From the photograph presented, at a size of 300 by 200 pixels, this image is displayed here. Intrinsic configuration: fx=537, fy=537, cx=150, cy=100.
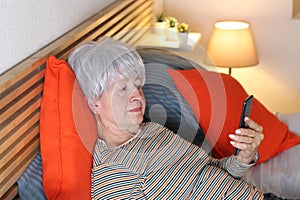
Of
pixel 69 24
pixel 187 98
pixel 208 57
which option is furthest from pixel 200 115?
pixel 208 57

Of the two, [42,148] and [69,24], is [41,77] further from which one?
[69,24]

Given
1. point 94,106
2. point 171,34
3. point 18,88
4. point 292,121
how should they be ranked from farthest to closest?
point 171,34 → point 292,121 → point 94,106 → point 18,88

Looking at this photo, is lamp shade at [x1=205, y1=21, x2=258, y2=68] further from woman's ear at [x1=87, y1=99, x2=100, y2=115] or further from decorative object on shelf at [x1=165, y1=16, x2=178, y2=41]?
woman's ear at [x1=87, y1=99, x2=100, y2=115]

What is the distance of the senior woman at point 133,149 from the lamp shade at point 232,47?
1.20 metres

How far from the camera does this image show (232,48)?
2695mm

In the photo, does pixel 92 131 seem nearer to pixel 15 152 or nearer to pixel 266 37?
pixel 15 152

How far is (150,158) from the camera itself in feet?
4.99

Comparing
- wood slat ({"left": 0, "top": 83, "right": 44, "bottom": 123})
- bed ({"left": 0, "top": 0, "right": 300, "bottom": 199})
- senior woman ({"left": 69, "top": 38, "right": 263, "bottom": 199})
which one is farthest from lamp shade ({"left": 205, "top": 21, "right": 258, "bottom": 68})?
wood slat ({"left": 0, "top": 83, "right": 44, "bottom": 123})

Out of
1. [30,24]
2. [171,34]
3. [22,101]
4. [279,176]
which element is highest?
[30,24]

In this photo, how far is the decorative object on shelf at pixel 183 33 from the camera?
268cm

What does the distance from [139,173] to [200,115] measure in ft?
1.51

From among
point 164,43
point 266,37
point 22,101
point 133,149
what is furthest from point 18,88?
point 266,37

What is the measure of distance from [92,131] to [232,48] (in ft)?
4.49

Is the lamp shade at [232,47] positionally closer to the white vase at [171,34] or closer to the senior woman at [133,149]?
the white vase at [171,34]
